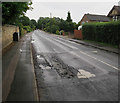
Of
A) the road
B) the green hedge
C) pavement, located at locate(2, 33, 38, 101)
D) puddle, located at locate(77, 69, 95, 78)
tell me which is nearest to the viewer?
pavement, located at locate(2, 33, 38, 101)

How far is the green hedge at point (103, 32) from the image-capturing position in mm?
17578

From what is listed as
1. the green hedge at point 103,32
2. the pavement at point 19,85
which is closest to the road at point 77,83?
the pavement at point 19,85

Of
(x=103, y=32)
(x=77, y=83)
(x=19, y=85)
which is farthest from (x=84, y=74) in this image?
(x=103, y=32)

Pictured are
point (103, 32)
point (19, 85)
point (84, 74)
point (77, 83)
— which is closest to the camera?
point (19, 85)

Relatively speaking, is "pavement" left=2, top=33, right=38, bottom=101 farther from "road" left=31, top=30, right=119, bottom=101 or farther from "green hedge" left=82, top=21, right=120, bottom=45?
"green hedge" left=82, top=21, right=120, bottom=45

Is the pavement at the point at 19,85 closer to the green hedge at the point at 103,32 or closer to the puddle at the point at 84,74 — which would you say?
the puddle at the point at 84,74

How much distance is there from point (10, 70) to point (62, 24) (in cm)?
4917

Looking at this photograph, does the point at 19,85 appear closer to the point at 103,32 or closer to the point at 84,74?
the point at 84,74

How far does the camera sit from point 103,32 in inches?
803

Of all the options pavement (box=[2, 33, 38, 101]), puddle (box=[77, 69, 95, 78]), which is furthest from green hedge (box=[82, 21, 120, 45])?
pavement (box=[2, 33, 38, 101])

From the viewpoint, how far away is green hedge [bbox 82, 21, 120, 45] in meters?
17.6

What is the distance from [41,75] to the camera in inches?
294

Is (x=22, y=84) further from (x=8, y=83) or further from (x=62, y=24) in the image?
(x=62, y=24)

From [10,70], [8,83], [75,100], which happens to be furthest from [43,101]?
[10,70]
